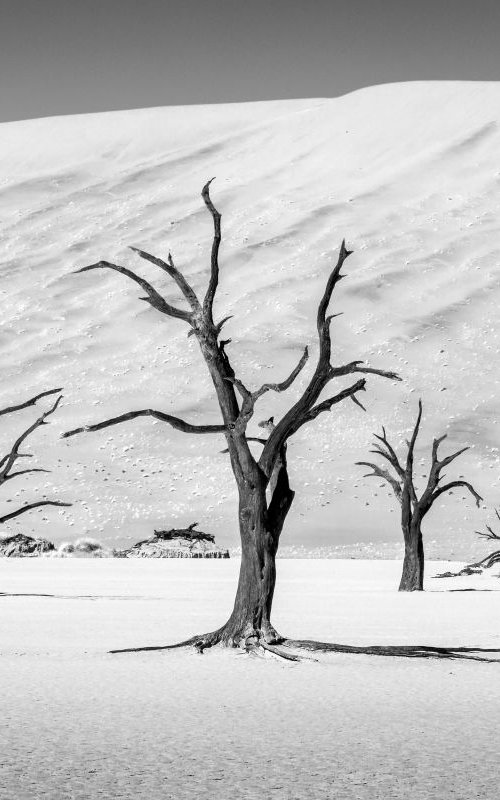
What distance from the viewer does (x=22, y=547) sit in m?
41.2

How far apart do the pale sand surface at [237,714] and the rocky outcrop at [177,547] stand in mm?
22979

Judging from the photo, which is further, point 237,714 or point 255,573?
point 255,573

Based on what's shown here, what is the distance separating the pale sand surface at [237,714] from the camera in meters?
5.86

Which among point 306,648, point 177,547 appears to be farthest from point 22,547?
point 306,648

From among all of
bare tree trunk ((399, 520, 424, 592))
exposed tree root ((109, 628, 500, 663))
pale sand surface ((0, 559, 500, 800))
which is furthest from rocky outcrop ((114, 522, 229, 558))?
exposed tree root ((109, 628, 500, 663))

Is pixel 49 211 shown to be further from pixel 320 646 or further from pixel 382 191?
pixel 320 646

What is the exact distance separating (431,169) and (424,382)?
30572 mm

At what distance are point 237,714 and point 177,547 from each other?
3275cm

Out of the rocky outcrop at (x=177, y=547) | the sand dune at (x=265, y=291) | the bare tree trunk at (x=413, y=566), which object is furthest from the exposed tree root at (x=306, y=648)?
the sand dune at (x=265, y=291)

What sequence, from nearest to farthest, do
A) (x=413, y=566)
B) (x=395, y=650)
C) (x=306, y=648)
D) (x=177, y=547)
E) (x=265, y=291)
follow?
(x=395, y=650) < (x=306, y=648) < (x=413, y=566) < (x=177, y=547) < (x=265, y=291)

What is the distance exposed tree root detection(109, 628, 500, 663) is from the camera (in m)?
11.4

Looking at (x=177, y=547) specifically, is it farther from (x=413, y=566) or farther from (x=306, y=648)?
(x=306, y=648)

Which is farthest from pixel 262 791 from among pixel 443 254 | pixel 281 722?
pixel 443 254

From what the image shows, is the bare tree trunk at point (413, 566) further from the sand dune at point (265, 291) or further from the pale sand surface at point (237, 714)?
the sand dune at point (265, 291)
